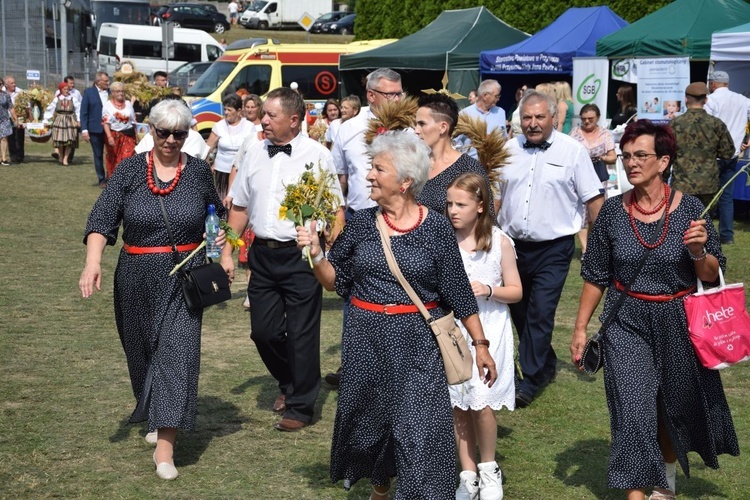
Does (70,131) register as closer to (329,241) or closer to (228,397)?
(228,397)

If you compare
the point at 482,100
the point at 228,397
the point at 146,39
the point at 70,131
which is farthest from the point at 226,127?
the point at 146,39

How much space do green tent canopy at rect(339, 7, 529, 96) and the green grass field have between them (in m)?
12.4

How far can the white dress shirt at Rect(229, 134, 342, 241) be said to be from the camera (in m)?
6.54

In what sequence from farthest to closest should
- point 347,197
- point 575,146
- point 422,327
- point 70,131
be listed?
point 70,131, point 347,197, point 575,146, point 422,327

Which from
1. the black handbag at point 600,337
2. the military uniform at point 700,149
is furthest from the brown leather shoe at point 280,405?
the military uniform at point 700,149

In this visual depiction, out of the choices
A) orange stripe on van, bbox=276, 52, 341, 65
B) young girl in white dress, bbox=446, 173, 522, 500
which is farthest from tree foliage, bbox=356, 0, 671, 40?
young girl in white dress, bbox=446, 173, 522, 500

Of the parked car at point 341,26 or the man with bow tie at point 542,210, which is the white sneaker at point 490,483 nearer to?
the man with bow tie at point 542,210

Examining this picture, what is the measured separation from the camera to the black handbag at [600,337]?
16.3 ft

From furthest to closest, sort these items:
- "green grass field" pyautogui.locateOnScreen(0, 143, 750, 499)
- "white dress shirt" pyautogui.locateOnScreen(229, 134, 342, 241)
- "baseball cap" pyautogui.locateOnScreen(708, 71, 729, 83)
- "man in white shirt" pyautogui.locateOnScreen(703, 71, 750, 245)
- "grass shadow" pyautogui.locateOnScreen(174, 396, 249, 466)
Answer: "baseball cap" pyautogui.locateOnScreen(708, 71, 729, 83)
"man in white shirt" pyautogui.locateOnScreen(703, 71, 750, 245)
"white dress shirt" pyautogui.locateOnScreen(229, 134, 342, 241)
"grass shadow" pyautogui.locateOnScreen(174, 396, 249, 466)
"green grass field" pyautogui.locateOnScreen(0, 143, 750, 499)

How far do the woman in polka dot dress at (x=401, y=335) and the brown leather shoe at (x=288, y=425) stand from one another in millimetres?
1812

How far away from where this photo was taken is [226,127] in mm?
12617

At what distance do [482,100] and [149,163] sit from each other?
786cm

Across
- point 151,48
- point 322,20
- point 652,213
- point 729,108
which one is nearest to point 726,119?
point 729,108

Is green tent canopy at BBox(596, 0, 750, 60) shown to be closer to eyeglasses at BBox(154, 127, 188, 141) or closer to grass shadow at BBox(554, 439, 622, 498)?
grass shadow at BBox(554, 439, 622, 498)
